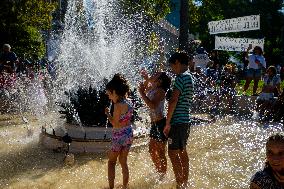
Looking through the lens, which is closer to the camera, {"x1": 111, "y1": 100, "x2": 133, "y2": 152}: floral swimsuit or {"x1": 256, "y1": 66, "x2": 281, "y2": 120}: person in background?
{"x1": 111, "y1": 100, "x2": 133, "y2": 152}: floral swimsuit

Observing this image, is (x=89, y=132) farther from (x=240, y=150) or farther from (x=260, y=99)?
(x=260, y=99)

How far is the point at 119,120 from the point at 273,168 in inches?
105

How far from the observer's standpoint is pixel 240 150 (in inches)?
331

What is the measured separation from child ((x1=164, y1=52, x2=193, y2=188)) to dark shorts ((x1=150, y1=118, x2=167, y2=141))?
1.27 ft

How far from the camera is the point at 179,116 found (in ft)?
18.6

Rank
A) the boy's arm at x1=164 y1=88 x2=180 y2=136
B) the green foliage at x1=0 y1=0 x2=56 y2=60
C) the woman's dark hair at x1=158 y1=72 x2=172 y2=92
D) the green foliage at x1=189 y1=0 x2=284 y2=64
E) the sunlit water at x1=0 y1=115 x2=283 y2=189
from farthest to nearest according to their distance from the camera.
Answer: the green foliage at x1=189 y1=0 x2=284 y2=64 < the green foliage at x1=0 y1=0 x2=56 y2=60 < the sunlit water at x1=0 y1=115 x2=283 y2=189 < the woman's dark hair at x1=158 y1=72 x2=172 y2=92 < the boy's arm at x1=164 y1=88 x2=180 y2=136

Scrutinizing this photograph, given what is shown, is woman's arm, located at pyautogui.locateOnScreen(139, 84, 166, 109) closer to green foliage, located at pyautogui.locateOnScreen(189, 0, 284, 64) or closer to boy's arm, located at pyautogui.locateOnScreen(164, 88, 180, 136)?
boy's arm, located at pyautogui.locateOnScreen(164, 88, 180, 136)

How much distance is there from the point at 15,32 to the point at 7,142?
15.1 m

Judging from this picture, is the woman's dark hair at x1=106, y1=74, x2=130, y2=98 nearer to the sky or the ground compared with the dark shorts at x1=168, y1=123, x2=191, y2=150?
nearer to the sky

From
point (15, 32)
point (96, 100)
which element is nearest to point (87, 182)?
point (96, 100)

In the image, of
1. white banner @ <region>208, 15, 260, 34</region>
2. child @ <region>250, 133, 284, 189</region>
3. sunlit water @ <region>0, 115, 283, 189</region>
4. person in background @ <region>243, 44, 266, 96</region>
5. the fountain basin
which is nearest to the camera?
child @ <region>250, 133, 284, 189</region>

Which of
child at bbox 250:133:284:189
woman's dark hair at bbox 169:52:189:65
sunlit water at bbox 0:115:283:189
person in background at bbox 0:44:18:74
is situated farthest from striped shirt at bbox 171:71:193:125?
person in background at bbox 0:44:18:74

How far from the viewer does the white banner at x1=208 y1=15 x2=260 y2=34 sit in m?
→ 14.5

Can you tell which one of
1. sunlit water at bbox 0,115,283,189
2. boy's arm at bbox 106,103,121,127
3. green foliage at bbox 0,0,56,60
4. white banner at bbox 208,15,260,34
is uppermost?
green foliage at bbox 0,0,56,60
